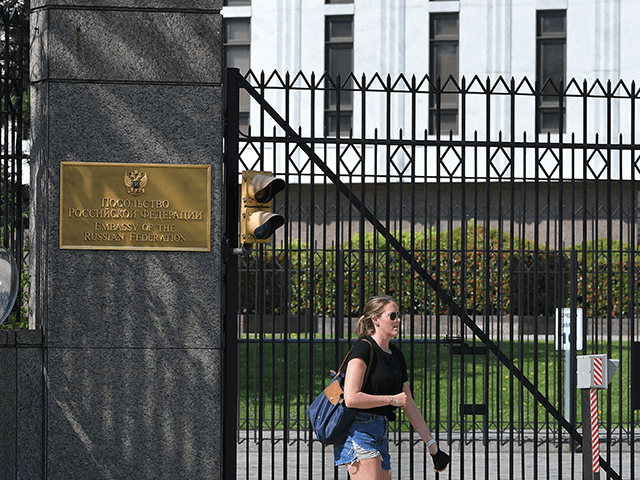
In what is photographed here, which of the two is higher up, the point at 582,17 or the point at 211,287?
the point at 582,17

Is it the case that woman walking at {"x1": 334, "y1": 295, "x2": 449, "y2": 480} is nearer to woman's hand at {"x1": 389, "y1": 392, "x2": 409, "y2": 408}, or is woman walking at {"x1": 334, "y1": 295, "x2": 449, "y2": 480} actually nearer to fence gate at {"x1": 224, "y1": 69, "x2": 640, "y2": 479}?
woman's hand at {"x1": 389, "y1": 392, "x2": 409, "y2": 408}

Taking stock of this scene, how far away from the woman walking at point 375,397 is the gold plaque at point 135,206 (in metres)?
1.40

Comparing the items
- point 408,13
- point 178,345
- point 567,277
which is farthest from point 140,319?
point 408,13

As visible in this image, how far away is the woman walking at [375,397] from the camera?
223 inches

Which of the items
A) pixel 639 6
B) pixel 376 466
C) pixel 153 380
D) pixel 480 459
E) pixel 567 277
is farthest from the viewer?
pixel 639 6

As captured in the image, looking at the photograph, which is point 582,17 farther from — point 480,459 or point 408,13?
point 480,459

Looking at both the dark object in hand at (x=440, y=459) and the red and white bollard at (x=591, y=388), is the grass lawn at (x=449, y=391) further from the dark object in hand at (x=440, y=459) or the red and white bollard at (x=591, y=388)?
the dark object in hand at (x=440, y=459)

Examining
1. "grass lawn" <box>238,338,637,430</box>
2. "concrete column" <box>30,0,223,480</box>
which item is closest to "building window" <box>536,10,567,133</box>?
"grass lawn" <box>238,338,637,430</box>

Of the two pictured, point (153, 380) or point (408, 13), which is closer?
point (153, 380)

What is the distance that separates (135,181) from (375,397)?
7.54 ft

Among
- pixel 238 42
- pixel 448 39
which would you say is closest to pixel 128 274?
pixel 238 42

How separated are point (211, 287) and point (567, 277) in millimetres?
13698

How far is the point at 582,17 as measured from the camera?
1002 inches

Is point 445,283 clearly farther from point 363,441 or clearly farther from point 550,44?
point 363,441
